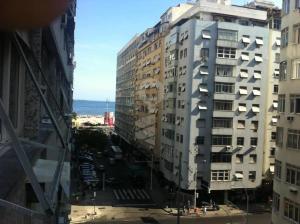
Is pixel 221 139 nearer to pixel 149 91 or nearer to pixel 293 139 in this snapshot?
pixel 149 91

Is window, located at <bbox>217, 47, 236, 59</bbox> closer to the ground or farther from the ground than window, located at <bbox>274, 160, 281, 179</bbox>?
farther from the ground

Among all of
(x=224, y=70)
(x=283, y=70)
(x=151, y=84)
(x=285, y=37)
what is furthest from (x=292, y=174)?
(x=151, y=84)

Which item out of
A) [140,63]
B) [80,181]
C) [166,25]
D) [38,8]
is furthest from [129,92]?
[38,8]

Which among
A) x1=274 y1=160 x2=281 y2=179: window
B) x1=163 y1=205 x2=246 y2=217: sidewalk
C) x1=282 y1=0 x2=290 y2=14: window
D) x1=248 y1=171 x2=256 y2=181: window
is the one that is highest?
x1=282 y1=0 x2=290 y2=14: window

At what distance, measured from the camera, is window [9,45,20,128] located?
281 inches

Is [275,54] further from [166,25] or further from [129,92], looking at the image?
[129,92]

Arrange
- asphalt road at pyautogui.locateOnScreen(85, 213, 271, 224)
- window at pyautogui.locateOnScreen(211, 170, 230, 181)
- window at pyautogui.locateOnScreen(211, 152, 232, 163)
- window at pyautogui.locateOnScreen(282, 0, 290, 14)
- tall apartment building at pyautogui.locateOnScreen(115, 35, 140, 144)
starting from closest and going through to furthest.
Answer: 1. window at pyautogui.locateOnScreen(282, 0, 290, 14)
2. asphalt road at pyautogui.locateOnScreen(85, 213, 271, 224)
3. window at pyautogui.locateOnScreen(211, 170, 230, 181)
4. window at pyautogui.locateOnScreen(211, 152, 232, 163)
5. tall apartment building at pyautogui.locateOnScreen(115, 35, 140, 144)

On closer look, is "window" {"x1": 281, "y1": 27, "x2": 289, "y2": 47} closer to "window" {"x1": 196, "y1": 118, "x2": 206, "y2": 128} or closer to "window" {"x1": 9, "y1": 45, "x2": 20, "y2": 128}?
"window" {"x1": 9, "y1": 45, "x2": 20, "y2": 128}

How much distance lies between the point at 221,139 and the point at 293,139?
19.0 metres

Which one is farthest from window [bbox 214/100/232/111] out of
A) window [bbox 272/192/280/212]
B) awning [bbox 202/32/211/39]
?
window [bbox 272/192/280/212]

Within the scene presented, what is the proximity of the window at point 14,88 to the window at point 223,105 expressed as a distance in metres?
31.0

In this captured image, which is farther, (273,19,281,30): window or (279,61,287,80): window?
(273,19,281,30): window

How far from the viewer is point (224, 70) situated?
38000 millimetres

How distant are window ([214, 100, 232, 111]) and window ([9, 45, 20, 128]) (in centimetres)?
3101
